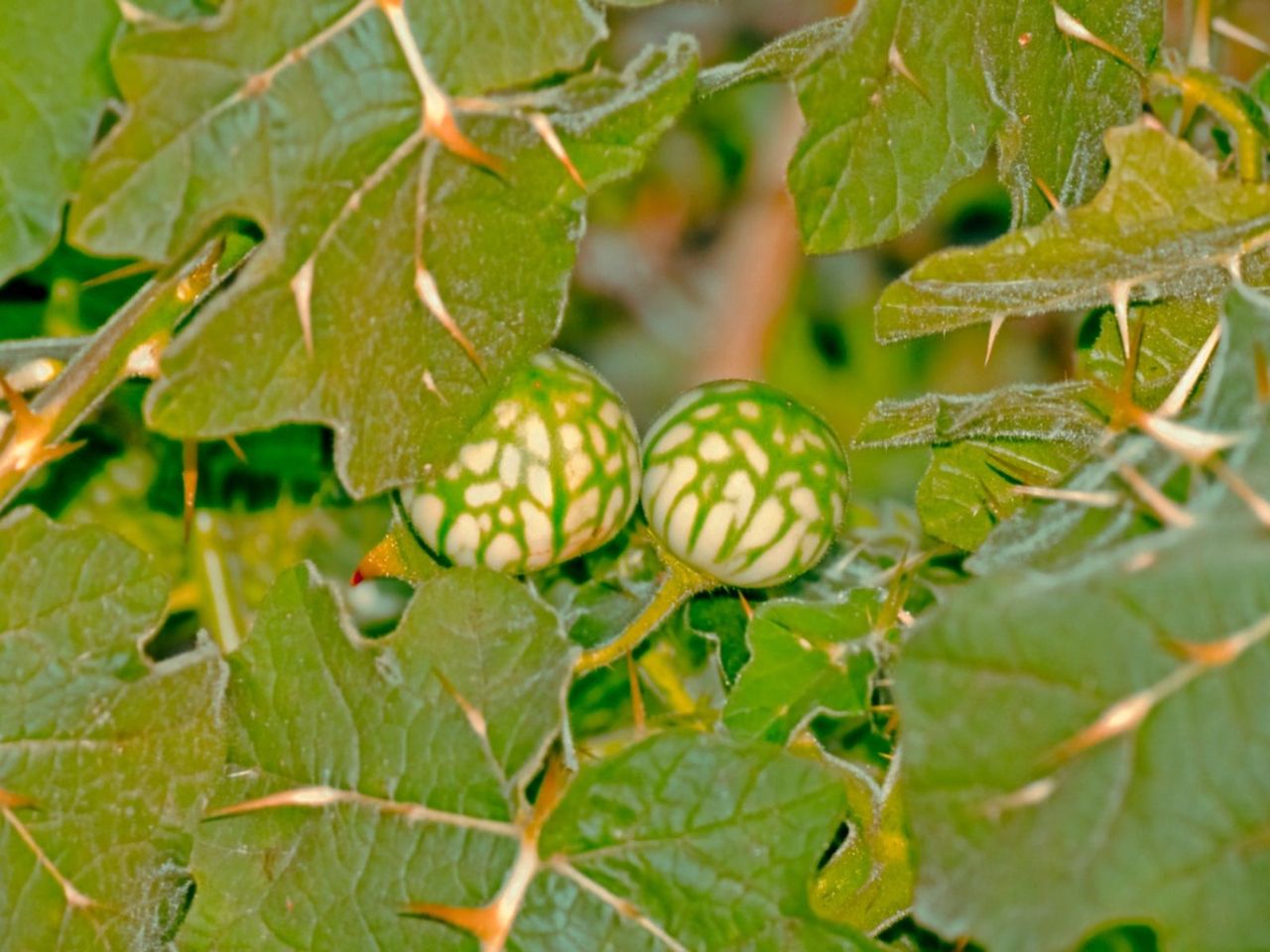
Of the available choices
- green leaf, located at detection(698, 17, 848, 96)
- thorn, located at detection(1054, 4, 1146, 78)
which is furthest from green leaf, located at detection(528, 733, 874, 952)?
thorn, located at detection(1054, 4, 1146, 78)

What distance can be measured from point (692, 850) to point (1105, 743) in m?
0.30

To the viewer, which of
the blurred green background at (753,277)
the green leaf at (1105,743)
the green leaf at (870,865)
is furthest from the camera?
the blurred green background at (753,277)

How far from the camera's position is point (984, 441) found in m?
1.15

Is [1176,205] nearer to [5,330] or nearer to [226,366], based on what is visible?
[226,366]

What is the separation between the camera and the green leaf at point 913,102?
0.97 m

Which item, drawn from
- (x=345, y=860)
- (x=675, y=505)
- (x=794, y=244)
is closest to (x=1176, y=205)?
(x=675, y=505)

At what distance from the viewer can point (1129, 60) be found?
109 cm

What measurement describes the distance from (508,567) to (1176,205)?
517mm

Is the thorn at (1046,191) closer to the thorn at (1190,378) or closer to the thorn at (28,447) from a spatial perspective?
the thorn at (1190,378)

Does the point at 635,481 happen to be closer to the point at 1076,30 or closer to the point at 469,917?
the point at 469,917

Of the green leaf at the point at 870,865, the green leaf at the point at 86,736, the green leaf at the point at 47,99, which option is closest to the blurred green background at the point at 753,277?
the green leaf at the point at 870,865

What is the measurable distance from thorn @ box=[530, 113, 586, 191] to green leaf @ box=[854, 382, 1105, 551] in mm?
358

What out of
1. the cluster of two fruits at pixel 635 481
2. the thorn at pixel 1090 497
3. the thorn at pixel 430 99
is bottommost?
the cluster of two fruits at pixel 635 481

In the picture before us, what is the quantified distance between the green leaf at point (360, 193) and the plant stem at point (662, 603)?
0.24 metres
